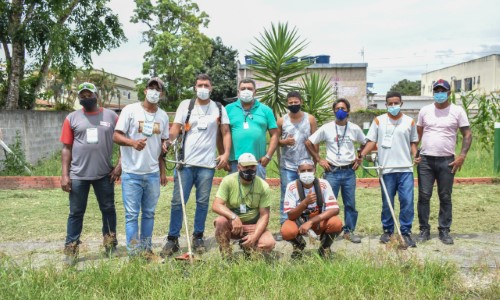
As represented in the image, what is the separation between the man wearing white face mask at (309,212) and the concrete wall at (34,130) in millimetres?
9733

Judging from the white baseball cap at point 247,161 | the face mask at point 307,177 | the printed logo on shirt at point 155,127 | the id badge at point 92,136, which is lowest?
the face mask at point 307,177

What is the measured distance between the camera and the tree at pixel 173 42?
122ft

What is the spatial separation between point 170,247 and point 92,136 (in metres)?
1.52

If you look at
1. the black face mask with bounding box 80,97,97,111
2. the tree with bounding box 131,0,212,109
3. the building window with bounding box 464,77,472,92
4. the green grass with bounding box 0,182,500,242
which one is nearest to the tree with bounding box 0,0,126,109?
the green grass with bounding box 0,182,500,242

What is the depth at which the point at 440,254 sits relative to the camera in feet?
19.3

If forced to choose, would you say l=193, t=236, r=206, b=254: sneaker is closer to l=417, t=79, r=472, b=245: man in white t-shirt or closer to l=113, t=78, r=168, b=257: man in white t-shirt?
l=113, t=78, r=168, b=257: man in white t-shirt

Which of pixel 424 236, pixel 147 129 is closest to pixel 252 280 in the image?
pixel 147 129

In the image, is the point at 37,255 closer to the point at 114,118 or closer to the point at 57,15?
the point at 114,118

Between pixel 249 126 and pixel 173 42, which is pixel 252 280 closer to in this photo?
pixel 249 126

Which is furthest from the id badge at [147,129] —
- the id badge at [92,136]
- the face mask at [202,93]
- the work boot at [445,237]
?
the work boot at [445,237]

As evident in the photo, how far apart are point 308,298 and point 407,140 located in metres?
2.97

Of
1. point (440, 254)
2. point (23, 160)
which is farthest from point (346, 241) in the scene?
point (23, 160)

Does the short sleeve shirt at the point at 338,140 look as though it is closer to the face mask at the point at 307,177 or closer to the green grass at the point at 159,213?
the face mask at the point at 307,177

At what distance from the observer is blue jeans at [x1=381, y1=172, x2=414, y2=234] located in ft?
20.3
